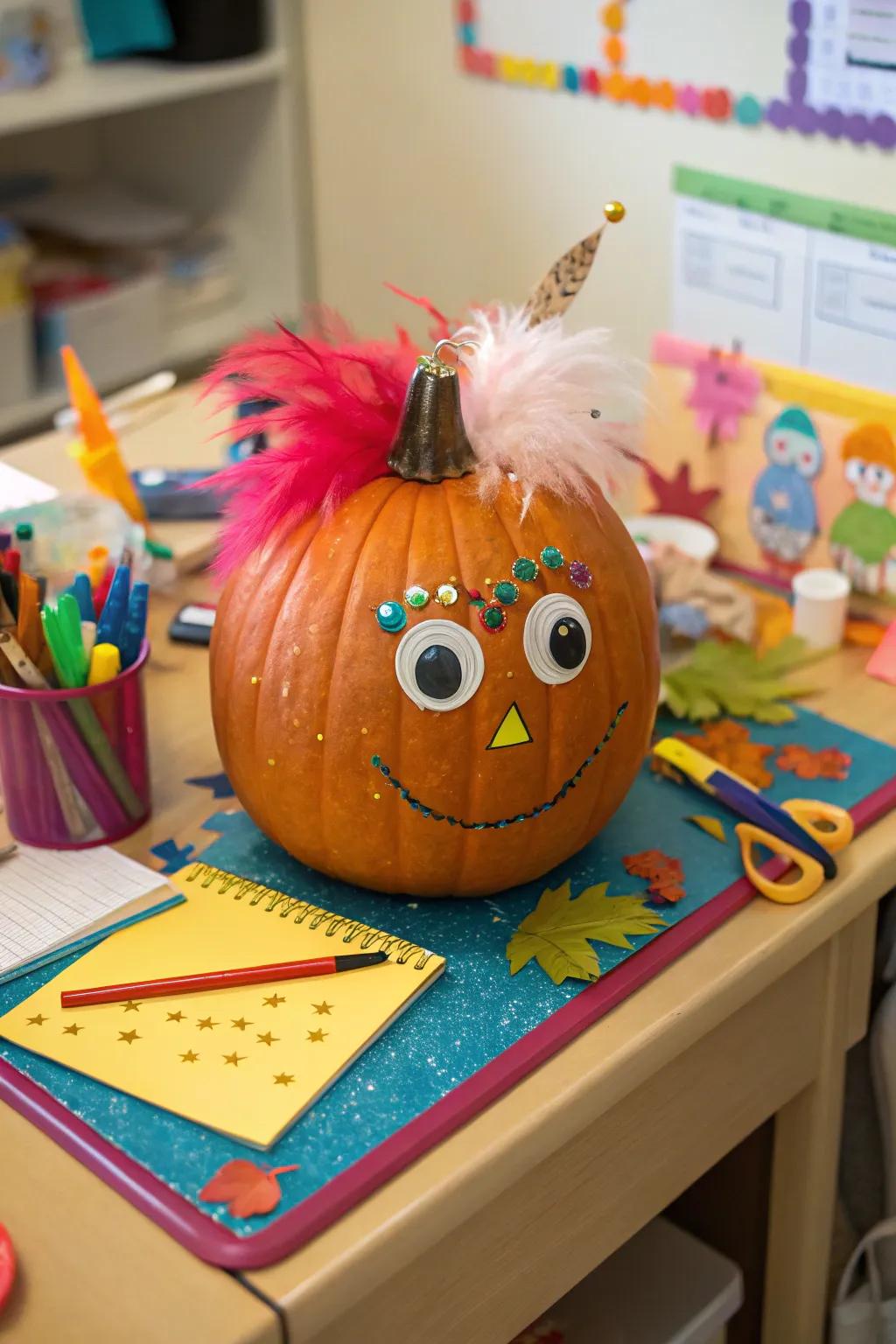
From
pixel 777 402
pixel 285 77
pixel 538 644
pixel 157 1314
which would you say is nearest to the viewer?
pixel 157 1314

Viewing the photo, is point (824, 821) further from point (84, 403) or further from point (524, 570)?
point (84, 403)

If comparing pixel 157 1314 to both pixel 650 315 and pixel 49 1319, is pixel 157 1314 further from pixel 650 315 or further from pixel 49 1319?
pixel 650 315

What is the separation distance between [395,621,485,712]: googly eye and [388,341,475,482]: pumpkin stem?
0.10m

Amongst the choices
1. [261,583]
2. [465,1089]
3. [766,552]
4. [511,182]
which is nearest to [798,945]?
[465,1089]

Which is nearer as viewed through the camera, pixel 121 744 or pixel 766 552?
pixel 121 744

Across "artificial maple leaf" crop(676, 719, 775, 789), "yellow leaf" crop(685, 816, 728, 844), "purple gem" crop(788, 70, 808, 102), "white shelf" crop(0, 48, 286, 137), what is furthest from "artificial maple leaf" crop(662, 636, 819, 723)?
"white shelf" crop(0, 48, 286, 137)

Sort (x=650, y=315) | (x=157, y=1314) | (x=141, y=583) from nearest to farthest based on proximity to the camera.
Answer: (x=157, y=1314) → (x=141, y=583) → (x=650, y=315)

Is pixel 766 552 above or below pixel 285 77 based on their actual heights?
below

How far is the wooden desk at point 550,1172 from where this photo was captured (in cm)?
65

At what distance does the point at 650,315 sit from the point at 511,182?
0.25 m

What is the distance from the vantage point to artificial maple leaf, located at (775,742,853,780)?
38.6 inches

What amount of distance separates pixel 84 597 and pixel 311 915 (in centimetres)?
25

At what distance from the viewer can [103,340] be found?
1.87 metres

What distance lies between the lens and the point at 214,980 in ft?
2.62
